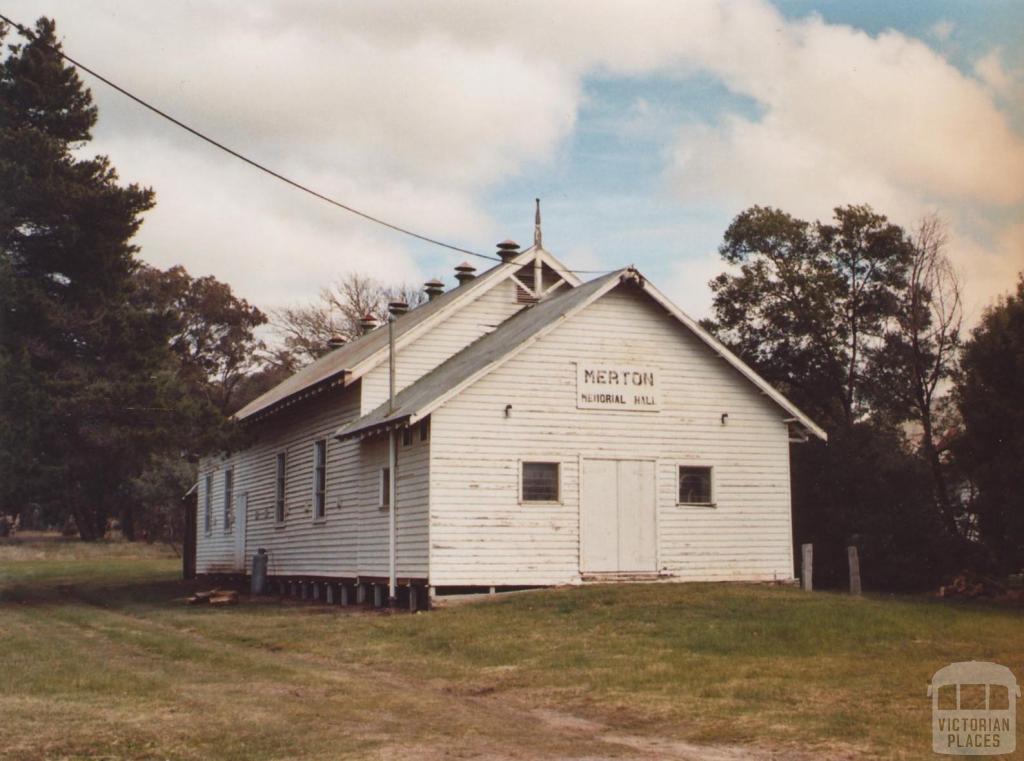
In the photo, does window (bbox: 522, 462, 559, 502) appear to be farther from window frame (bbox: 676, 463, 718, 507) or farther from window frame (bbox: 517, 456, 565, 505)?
window frame (bbox: 676, 463, 718, 507)

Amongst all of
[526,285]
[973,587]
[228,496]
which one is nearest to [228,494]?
Result: [228,496]

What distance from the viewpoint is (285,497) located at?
3312 cm

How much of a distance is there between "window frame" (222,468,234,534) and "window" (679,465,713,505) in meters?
17.5

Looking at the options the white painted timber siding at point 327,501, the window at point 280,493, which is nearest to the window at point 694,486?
the white painted timber siding at point 327,501

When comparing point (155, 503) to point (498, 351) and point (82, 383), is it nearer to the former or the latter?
point (82, 383)

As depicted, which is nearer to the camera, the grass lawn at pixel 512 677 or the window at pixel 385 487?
the grass lawn at pixel 512 677

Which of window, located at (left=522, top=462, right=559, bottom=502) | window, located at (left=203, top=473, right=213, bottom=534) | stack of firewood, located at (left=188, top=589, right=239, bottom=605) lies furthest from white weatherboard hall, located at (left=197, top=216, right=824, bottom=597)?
window, located at (left=203, top=473, right=213, bottom=534)

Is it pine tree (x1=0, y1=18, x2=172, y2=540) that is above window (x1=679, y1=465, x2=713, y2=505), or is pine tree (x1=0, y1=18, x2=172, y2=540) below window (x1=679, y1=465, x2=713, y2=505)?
above

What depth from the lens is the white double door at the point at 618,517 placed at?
1000 inches

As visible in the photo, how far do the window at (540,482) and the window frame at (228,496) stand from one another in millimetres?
16562

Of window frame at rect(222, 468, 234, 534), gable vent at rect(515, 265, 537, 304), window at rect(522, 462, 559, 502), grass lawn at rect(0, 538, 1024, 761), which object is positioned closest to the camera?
grass lawn at rect(0, 538, 1024, 761)

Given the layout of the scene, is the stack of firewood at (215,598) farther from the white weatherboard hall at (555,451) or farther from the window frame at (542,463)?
the window frame at (542,463)

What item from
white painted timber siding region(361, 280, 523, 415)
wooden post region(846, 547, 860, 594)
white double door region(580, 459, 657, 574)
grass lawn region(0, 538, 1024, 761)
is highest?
white painted timber siding region(361, 280, 523, 415)

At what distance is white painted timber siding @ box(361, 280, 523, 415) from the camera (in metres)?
27.8
